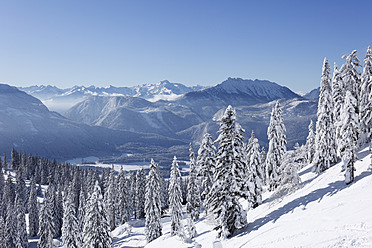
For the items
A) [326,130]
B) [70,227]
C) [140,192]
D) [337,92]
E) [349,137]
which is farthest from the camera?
[140,192]

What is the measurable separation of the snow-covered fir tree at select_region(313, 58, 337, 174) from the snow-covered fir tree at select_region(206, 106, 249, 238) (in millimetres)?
16610

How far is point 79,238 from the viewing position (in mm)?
54375

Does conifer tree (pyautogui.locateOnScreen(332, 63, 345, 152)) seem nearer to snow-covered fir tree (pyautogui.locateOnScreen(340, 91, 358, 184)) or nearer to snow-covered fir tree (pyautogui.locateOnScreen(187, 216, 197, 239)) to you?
snow-covered fir tree (pyautogui.locateOnScreen(340, 91, 358, 184))

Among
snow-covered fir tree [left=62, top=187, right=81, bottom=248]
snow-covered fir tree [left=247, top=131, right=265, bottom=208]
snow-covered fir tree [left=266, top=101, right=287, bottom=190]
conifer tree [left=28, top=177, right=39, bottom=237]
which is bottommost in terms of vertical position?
conifer tree [left=28, top=177, right=39, bottom=237]

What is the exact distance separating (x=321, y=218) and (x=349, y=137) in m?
10.7

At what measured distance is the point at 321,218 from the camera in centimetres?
2153

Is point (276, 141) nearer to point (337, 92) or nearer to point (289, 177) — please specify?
point (289, 177)

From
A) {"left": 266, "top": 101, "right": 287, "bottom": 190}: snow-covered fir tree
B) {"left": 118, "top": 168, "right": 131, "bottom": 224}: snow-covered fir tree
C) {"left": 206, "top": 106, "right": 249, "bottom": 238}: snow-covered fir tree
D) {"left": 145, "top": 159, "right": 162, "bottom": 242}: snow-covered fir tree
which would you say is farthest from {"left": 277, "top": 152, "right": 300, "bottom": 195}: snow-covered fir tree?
{"left": 118, "top": 168, "right": 131, "bottom": 224}: snow-covered fir tree

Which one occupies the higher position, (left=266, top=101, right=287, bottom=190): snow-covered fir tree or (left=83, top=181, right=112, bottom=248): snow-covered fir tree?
(left=266, top=101, right=287, bottom=190): snow-covered fir tree

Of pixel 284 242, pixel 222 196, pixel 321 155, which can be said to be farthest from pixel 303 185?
pixel 284 242

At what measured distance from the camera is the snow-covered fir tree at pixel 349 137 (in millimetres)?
26703

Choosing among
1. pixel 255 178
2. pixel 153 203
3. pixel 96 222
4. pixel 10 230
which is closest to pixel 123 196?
pixel 153 203

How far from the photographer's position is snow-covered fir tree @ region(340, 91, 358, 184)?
26703mm

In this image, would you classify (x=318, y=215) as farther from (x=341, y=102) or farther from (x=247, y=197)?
(x=341, y=102)
